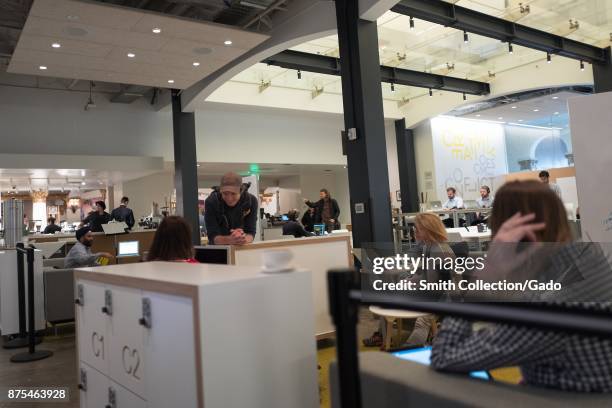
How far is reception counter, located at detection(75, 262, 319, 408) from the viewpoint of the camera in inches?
59.5

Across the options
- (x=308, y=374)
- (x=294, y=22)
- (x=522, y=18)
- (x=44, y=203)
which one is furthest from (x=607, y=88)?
(x=44, y=203)

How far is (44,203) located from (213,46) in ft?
45.2

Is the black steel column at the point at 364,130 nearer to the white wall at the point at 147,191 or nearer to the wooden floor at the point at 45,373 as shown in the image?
the wooden floor at the point at 45,373

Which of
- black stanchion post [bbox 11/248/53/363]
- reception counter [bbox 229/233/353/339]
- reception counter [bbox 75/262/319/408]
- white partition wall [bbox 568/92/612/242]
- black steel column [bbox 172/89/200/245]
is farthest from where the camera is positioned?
black steel column [bbox 172/89/200/245]

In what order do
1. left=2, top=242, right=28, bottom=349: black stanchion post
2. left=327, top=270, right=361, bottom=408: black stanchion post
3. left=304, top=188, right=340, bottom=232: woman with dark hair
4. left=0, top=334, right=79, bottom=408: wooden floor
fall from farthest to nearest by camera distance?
1. left=304, top=188, right=340, bottom=232: woman with dark hair
2. left=2, top=242, right=28, bottom=349: black stanchion post
3. left=0, top=334, right=79, bottom=408: wooden floor
4. left=327, top=270, right=361, bottom=408: black stanchion post

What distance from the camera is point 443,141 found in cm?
1395

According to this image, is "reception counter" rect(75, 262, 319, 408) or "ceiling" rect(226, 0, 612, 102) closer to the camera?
"reception counter" rect(75, 262, 319, 408)

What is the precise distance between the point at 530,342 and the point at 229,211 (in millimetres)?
3103

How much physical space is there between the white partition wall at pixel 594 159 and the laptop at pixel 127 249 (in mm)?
6776

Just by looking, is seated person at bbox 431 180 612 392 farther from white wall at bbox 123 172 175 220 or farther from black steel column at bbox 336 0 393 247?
white wall at bbox 123 172 175 220

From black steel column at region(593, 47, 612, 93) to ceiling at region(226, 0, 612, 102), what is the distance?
441 mm

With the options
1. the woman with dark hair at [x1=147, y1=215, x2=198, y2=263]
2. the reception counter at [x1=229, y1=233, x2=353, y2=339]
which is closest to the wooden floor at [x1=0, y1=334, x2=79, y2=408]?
the woman with dark hair at [x1=147, y1=215, x2=198, y2=263]

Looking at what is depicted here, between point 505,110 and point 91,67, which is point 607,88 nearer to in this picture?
point 505,110

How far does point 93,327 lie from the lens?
2.39 m
